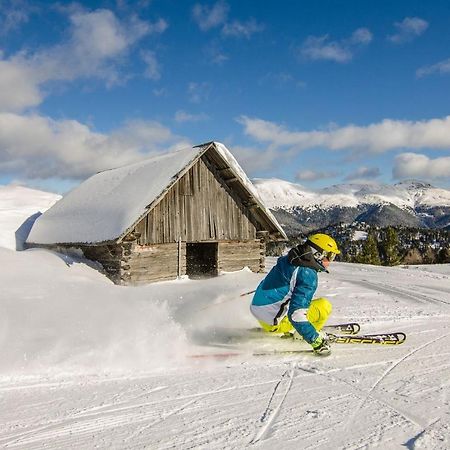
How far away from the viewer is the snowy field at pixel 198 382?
3820 mm

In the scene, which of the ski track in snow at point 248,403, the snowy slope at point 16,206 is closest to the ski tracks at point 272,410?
the ski track in snow at point 248,403

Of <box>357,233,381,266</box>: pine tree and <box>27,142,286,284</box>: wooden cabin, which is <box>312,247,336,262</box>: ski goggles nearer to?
<box>27,142,286,284</box>: wooden cabin

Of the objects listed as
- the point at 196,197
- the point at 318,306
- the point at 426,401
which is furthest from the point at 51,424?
the point at 196,197

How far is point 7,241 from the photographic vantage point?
859 inches

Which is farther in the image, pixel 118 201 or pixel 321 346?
pixel 118 201

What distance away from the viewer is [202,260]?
22.5 m

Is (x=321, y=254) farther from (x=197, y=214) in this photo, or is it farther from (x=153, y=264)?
(x=197, y=214)

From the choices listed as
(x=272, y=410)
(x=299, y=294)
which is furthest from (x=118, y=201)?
(x=272, y=410)

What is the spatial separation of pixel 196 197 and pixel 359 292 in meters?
7.66

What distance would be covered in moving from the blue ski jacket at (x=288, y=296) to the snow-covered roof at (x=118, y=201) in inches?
340

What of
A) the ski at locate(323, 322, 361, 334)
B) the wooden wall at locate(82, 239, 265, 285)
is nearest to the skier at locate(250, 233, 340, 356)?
the ski at locate(323, 322, 361, 334)

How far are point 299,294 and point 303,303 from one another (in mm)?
145

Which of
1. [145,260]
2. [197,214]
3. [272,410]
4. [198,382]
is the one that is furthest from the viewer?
[197,214]

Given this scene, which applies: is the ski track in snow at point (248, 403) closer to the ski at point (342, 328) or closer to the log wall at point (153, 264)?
the ski at point (342, 328)
